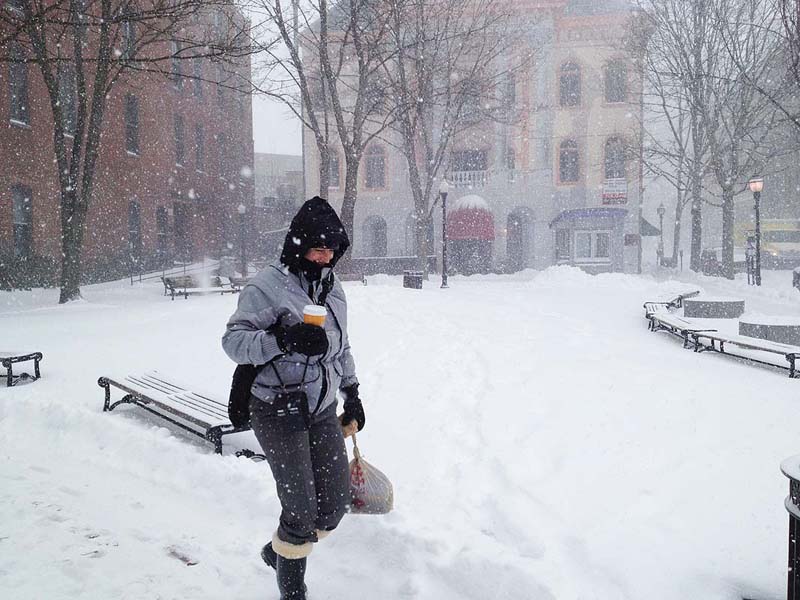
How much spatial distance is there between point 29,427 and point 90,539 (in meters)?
2.77

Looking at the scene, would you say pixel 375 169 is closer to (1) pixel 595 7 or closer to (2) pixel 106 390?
(1) pixel 595 7

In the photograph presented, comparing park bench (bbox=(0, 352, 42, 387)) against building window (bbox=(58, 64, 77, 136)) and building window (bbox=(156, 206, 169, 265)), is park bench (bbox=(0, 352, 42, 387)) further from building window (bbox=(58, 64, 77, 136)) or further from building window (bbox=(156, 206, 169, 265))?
building window (bbox=(156, 206, 169, 265))

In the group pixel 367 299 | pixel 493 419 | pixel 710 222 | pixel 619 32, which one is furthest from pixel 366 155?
pixel 710 222

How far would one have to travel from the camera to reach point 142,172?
83.2 feet

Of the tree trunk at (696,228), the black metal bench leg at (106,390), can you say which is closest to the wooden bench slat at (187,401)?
the black metal bench leg at (106,390)

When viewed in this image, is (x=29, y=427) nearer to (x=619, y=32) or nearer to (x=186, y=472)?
(x=186, y=472)

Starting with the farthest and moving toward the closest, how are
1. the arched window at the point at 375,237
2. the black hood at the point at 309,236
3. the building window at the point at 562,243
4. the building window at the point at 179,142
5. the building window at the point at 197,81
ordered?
the arched window at the point at 375,237 < the building window at the point at 562,243 < the building window at the point at 197,81 < the building window at the point at 179,142 < the black hood at the point at 309,236

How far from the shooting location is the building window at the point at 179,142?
1149 inches

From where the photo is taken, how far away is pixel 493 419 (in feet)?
18.9

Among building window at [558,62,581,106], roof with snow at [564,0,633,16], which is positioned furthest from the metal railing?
roof with snow at [564,0,633,16]

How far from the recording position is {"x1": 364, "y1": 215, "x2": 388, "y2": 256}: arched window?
34.8 metres

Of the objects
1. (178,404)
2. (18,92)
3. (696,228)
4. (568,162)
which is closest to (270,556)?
(178,404)

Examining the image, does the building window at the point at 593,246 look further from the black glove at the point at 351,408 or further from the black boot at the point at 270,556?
the black boot at the point at 270,556

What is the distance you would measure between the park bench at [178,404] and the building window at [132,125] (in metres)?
20.7
